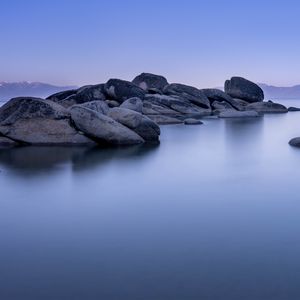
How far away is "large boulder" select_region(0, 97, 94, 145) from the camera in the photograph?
13.2m

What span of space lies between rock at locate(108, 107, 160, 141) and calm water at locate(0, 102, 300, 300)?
11.7 ft

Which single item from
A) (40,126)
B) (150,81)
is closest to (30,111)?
(40,126)

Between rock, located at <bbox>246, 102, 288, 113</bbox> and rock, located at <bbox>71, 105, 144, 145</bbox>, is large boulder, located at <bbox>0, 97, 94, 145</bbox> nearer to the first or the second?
rock, located at <bbox>71, 105, 144, 145</bbox>

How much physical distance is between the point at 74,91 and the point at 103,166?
23.4m

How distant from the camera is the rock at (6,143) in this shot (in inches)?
520

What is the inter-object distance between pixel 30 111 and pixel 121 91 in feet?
54.1

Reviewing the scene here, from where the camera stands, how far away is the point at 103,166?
32.2 ft

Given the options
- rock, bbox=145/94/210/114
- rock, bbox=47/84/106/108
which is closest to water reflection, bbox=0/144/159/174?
rock, bbox=145/94/210/114

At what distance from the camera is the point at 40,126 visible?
13273 mm

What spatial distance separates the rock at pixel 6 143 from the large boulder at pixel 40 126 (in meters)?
0.10

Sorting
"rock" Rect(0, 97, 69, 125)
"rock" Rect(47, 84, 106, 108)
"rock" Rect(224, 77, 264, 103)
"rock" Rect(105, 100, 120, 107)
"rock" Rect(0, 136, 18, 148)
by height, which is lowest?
"rock" Rect(0, 136, 18, 148)

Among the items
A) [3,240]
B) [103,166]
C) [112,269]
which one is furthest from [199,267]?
[103,166]

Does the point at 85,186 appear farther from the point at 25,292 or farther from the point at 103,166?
the point at 25,292

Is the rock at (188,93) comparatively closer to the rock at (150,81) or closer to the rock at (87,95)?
the rock at (150,81)
